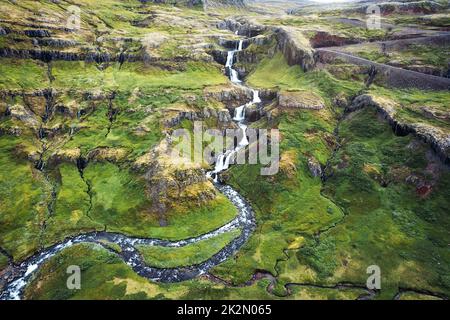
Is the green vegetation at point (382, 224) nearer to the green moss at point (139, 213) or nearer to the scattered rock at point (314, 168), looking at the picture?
the scattered rock at point (314, 168)

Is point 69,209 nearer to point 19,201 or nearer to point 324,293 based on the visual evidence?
point 19,201

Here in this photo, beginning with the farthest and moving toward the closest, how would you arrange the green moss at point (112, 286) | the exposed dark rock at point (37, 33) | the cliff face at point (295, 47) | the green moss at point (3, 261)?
the cliff face at point (295, 47) → the exposed dark rock at point (37, 33) → the green moss at point (3, 261) → the green moss at point (112, 286)

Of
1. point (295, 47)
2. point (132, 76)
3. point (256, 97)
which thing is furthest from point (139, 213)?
point (295, 47)

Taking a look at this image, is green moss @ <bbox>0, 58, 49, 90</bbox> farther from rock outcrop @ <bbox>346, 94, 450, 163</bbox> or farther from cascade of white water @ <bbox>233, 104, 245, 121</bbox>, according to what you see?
rock outcrop @ <bbox>346, 94, 450, 163</bbox>

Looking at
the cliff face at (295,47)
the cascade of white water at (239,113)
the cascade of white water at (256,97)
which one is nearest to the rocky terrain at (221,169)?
the cliff face at (295,47)

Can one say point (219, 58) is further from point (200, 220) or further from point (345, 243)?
point (345, 243)

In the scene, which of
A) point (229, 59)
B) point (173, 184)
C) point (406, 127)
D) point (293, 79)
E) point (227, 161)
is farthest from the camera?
point (229, 59)
